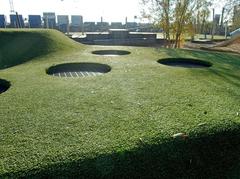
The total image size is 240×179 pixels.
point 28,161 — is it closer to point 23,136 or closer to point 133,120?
point 23,136

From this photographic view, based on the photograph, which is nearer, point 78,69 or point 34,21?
point 78,69

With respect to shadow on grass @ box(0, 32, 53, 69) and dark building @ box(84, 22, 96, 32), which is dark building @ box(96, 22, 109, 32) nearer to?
dark building @ box(84, 22, 96, 32)

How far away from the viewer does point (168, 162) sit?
285 cm

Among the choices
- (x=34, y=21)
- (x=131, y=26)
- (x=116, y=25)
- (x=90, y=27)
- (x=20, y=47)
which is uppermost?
(x=34, y=21)

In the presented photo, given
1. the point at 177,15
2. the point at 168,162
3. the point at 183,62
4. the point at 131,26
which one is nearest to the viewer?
the point at 168,162

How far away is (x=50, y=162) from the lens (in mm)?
2518

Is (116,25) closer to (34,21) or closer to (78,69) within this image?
(34,21)

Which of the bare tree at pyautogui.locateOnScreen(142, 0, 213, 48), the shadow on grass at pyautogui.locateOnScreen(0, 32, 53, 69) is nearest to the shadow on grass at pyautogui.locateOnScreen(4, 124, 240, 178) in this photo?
the shadow on grass at pyautogui.locateOnScreen(0, 32, 53, 69)

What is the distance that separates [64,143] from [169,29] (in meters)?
17.1

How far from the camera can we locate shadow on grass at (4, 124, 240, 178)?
8.28 ft

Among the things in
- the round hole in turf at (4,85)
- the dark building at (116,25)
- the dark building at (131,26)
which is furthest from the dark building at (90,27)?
the round hole in turf at (4,85)

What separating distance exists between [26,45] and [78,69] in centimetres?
408

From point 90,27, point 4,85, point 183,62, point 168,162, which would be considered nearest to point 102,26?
point 90,27

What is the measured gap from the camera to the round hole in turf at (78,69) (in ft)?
23.1
